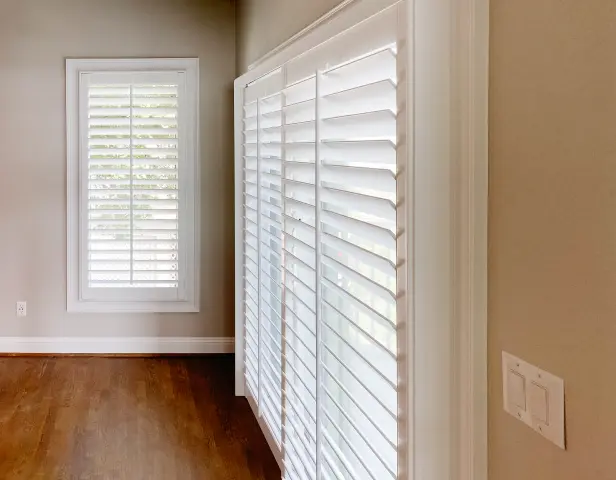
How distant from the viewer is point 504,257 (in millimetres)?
1124

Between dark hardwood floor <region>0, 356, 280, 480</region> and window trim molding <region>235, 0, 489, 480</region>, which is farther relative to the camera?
dark hardwood floor <region>0, 356, 280, 480</region>

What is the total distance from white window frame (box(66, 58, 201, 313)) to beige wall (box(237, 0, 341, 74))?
46 cm

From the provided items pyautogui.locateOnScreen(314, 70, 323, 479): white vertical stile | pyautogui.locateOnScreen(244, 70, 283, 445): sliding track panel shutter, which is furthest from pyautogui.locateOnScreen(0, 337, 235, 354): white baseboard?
pyautogui.locateOnScreen(314, 70, 323, 479): white vertical stile

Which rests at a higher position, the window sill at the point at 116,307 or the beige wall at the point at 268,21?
the beige wall at the point at 268,21

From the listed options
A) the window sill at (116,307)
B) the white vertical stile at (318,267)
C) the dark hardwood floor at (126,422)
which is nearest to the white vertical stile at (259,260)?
the dark hardwood floor at (126,422)

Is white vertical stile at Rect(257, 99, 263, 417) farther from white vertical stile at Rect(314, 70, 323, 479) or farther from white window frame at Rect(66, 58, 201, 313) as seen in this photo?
white window frame at Rect(66, 58, 201, 313)

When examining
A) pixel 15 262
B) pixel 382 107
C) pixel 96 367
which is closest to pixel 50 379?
pixel 96 367

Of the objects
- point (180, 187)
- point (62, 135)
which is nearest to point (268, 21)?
point (180, 187)

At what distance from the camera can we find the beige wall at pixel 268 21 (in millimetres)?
2404

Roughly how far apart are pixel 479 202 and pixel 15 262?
160 inches

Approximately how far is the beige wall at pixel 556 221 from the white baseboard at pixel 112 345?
359 centimetres

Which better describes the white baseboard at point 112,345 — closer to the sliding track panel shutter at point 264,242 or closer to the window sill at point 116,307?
the window sill at point 116,307

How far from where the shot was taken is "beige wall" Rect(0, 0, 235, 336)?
14.6ft

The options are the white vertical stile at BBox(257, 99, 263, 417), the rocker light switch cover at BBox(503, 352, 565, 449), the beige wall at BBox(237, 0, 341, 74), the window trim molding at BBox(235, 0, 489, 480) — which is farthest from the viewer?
the white vertical stile at BBox(257, 99, 263, 417)
